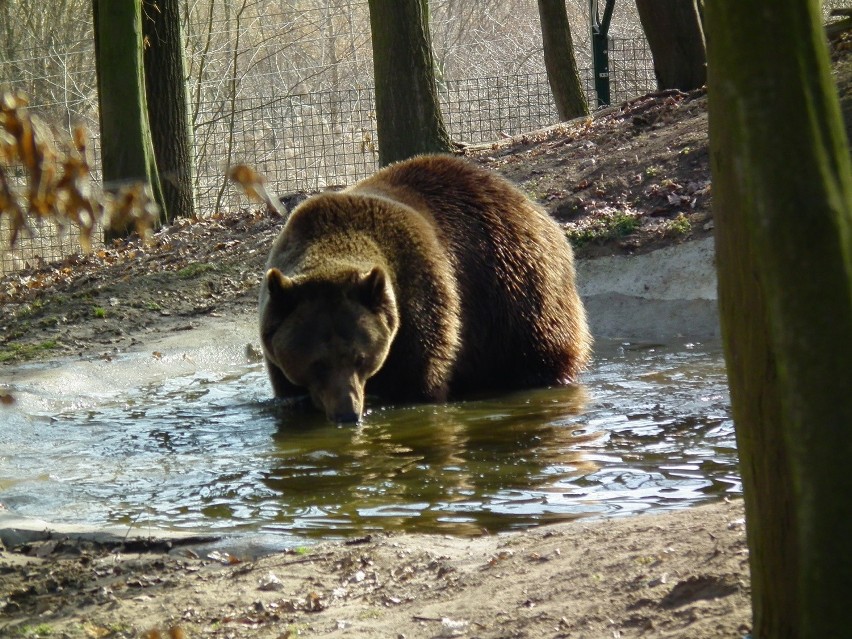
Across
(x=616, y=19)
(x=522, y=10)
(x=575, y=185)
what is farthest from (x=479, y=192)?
(x=522, y=10)

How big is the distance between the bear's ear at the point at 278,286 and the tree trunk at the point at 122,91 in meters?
5.91

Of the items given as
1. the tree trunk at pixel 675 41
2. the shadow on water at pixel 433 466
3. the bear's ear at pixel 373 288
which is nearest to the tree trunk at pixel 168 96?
the tree trunk at pixel 675 41

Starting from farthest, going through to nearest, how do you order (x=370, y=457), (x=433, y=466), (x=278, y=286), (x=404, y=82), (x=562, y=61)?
1. (x=562, y=61)
2. (x=404, y=82)
3. (x=278, y=286)
4. (x=370, y=457)
5. (x=433, y=466)

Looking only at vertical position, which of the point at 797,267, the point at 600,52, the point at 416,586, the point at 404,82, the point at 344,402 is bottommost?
the point at 416,586

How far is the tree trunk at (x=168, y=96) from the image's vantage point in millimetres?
14055

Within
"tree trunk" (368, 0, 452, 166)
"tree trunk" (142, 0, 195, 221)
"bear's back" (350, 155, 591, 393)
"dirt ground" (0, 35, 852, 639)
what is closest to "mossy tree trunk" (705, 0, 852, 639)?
"dirt ground" (0, 35, 852, 639)

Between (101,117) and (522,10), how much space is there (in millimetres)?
23789

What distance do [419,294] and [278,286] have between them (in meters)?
1.12

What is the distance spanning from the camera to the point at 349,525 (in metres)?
5.11

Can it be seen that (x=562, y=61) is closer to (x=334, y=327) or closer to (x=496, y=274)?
(x=496, y=274)

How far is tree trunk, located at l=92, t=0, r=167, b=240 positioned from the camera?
12.9 m

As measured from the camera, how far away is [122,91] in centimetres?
1300

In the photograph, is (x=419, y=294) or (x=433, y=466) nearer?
(x=433, y=466)

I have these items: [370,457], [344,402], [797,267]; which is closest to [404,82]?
[344,402]
